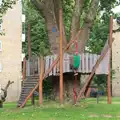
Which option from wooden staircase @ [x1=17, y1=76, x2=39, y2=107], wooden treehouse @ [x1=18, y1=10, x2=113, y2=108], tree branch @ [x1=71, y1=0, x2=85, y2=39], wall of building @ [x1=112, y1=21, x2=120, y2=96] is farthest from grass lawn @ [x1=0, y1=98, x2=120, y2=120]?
wall of building @ [x1=112, y1=21, x2=120, y2=96]

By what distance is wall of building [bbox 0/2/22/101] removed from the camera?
1821 inches

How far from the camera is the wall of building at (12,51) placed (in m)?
46.2

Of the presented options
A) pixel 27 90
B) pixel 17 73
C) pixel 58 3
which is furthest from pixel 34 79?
pixel 17 73

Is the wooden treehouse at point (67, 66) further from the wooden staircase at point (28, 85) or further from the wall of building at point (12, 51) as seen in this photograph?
the wall of building at point (12, 51)

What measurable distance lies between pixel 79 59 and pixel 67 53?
1.10m

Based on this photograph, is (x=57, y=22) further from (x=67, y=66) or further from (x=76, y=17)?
(x=67, y=66)

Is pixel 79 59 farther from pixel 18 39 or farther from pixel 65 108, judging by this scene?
pixel 18 39

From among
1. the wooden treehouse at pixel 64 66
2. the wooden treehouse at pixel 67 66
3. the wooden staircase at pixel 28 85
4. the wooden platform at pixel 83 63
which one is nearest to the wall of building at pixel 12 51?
the wooden staircase at pixel 28 85

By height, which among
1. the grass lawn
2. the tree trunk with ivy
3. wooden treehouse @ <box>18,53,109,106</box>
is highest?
the tree trunk with ivy

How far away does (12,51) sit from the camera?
155ft

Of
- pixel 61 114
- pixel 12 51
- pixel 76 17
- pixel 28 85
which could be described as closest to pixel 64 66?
pixel 28 85

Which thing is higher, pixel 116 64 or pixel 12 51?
pixel 12 51

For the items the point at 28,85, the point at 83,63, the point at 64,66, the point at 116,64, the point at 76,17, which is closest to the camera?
the point at 64,66

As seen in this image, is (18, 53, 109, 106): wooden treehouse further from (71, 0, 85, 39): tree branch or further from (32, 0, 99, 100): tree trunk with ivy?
(71, 0, 85, 39): tree branch
